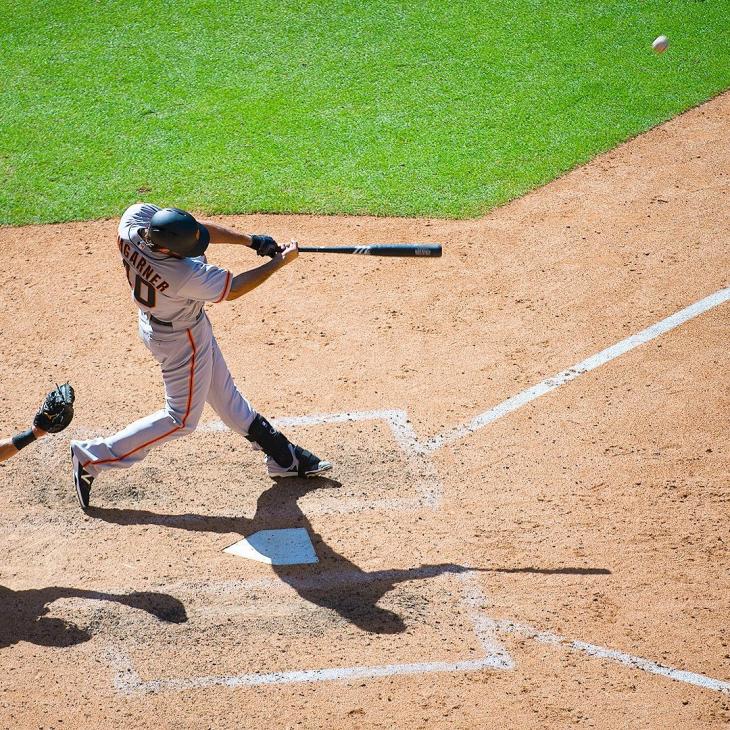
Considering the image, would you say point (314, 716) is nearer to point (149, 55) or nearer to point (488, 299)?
point (488, 299)

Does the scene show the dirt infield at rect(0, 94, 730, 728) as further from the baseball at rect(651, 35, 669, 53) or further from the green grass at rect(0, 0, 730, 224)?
the baseball at rect(651, 35, 669, 53)

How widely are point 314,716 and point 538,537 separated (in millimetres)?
1653

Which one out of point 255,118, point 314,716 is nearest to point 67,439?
point 314,716

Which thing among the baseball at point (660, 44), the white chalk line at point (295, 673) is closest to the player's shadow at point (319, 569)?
the white chalk line at point (295, 673)

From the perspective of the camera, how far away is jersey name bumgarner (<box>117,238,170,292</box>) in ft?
16.5

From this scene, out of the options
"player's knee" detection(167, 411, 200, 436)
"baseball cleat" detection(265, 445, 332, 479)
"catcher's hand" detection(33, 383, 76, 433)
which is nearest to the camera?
"catcher's hand" detection(33, 383, 76, 433)

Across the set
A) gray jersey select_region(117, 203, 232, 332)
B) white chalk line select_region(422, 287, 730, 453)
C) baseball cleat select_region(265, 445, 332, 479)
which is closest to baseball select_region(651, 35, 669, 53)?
white chalk line select_region(422, 287, 730, 453)

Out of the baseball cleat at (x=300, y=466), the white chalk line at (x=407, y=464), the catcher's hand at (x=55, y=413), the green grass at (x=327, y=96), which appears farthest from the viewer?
the green grass at (x=327, y=96)

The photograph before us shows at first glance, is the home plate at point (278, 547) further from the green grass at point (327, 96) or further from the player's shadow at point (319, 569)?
the green grass at point (327, 96)

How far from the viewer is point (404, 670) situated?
4.57 meters

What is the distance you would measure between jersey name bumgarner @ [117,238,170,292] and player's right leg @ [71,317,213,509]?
0.37 meters

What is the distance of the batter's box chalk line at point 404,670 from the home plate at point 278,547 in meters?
0.77

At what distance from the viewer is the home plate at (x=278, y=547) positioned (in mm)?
5234

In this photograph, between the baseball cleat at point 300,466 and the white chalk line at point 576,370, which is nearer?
the baseball cleat at point 300,466
